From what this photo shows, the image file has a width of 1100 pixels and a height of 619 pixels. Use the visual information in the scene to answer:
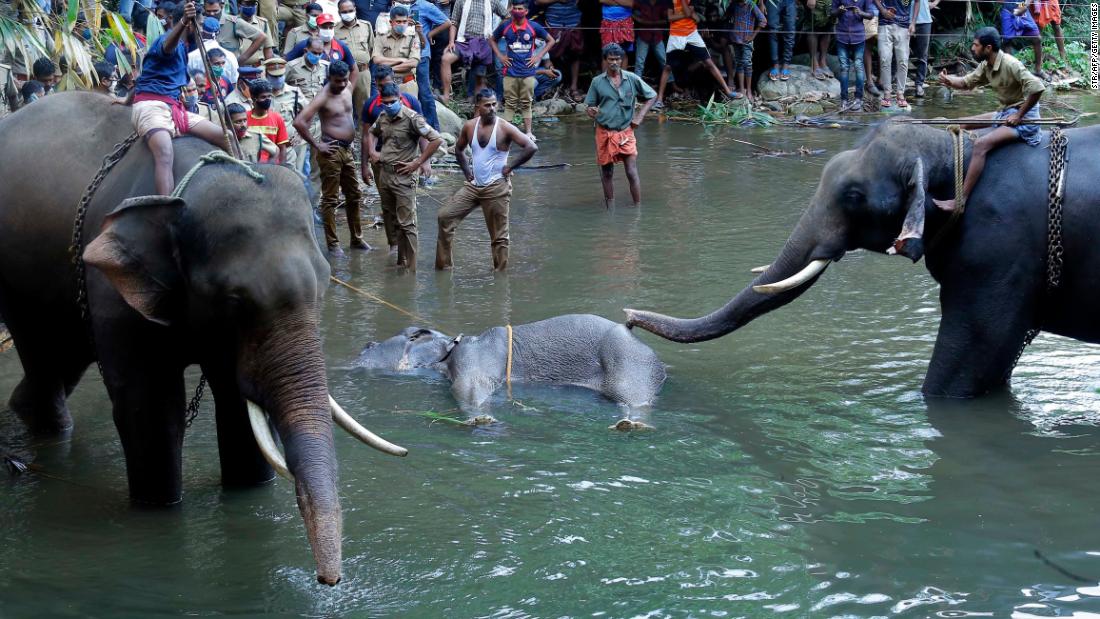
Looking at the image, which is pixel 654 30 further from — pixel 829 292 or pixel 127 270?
pixel 127 270

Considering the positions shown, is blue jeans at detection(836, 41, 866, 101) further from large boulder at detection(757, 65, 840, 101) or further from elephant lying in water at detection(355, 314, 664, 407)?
elephant lying in water at detection(355, 314, 664, 407)

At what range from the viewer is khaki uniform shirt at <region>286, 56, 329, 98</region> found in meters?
13.2

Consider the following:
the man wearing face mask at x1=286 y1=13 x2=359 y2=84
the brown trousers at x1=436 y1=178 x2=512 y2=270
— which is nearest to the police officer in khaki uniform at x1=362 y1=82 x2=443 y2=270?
the brown trousers at x1=436 y1=178 x2=512 y2=270

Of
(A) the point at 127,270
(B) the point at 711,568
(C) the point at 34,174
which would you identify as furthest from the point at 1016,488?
(C) the point at 34,174

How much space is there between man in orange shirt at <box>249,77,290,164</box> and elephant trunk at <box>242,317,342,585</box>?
610 centimetres

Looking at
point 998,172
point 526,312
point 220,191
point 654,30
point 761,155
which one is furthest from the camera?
point 654,30

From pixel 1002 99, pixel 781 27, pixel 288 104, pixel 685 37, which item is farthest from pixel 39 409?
pixel 781 27

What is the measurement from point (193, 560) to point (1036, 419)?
4.48 metres

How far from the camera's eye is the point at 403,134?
10648 mm

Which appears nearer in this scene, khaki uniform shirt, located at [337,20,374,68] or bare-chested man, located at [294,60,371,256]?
bare-chested man, located at [294,60,371,256]

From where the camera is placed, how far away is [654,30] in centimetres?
1825

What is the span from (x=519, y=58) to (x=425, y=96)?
4.85 feet

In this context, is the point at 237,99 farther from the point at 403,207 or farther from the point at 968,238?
the point at 968,238

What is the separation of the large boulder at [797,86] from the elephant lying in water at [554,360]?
39.7 feet
